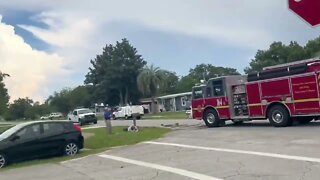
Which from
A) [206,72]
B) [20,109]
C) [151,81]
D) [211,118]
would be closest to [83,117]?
[211,118]

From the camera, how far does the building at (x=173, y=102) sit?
8719 cm

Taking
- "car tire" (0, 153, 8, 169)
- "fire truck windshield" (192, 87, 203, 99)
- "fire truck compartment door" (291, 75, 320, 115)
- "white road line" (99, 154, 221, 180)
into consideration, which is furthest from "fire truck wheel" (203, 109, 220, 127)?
"car tire" (0, 153, 8, 169)

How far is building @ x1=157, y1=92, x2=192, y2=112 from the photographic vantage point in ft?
286

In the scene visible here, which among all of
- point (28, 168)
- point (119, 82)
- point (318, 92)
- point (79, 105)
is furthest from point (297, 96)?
point (79, 105)

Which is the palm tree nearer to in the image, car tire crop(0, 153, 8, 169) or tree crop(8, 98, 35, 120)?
tree crop(8, 98, 35, 120)

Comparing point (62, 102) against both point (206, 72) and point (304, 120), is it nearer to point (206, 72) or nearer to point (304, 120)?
point (206, 72)

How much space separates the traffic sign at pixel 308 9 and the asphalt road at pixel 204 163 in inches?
244

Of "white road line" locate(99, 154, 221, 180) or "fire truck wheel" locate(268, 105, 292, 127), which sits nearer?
"white road line" locate(99, 154, 221, 180)

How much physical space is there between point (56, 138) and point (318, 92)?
436 inches

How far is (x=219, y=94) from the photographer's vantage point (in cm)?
2489

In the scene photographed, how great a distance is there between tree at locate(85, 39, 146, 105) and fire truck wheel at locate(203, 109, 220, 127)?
69.5m

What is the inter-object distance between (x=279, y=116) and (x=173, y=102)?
71.3 metres

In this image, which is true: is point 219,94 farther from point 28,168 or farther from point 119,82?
point 119,82

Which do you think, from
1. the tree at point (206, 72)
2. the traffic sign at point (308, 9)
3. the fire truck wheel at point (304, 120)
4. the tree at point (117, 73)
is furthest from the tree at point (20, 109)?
the traffic sign at point (308, 9)
